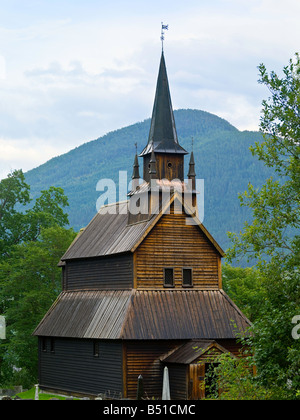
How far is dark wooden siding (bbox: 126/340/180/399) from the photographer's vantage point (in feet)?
124

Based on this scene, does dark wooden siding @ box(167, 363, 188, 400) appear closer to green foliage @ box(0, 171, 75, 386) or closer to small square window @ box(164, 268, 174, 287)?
small square window @ box(164, 268, 174, 287)

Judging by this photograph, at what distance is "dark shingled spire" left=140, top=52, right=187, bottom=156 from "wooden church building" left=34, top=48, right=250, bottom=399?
0.20ft

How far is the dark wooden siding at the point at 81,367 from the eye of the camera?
3841cm

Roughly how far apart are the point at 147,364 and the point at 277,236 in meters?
14.6

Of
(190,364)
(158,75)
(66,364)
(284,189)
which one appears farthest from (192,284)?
(284,189)

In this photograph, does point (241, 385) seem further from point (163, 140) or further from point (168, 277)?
point (163, 140)

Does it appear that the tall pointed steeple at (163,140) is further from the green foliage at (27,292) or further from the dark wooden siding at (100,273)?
the green foliage at (27,292)

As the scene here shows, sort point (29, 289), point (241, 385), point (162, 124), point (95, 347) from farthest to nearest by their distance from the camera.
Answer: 1. point (29, 289)
2. point (162, 124)
3. point (95, 347)
4. point (241, 385)

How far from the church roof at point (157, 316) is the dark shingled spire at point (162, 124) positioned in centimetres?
855

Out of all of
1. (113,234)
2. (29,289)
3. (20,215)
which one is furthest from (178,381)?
(20,215)

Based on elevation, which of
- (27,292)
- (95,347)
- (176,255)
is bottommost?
(95,347)

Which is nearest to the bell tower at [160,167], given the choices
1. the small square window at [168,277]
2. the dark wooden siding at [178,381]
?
the small square window at [168,277]

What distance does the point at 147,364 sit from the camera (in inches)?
1501
